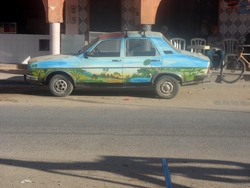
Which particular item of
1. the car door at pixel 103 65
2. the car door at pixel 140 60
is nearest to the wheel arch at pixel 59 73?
the car door at pixel 103 65

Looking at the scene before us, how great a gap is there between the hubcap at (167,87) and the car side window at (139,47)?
847mm

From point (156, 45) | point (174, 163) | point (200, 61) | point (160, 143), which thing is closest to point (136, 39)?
point (156, 45)

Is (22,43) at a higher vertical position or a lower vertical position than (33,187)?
higher

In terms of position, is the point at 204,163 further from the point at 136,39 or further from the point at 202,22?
the point at 202,22

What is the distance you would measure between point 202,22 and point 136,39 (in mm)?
5899

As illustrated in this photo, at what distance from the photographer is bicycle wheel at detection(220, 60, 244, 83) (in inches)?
583

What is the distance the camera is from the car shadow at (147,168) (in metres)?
6.49

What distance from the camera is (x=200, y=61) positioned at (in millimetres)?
12414

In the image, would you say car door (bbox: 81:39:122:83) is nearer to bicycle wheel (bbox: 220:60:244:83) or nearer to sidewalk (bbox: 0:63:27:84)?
sidewalk (bbox: 0:63:27:84)

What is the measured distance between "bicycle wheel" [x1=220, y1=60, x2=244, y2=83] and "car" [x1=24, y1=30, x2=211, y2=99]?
2547mm

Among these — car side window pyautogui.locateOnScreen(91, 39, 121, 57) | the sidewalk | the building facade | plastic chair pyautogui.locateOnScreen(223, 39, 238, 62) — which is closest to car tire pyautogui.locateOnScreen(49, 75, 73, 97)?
car side window pyautogui.locateOnScreen(91, 39, 121, 57)

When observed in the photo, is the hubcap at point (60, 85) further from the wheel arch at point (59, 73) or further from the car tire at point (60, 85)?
the wheel arch at point (59, 73)

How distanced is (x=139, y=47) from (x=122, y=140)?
4.59m

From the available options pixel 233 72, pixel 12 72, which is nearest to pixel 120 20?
pixel 12 72
